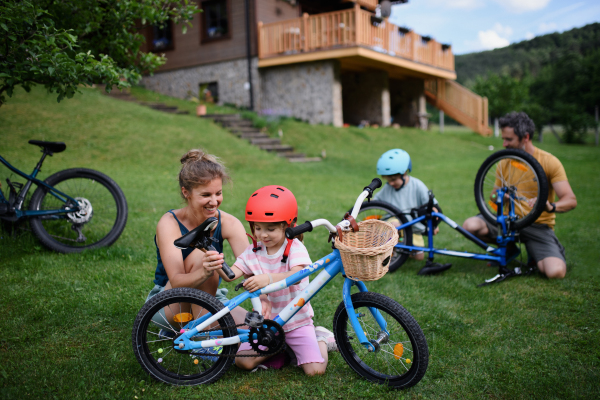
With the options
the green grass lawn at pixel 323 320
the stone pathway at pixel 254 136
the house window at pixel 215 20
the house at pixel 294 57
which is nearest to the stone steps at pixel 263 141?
the stone pathway at pixel 254 136

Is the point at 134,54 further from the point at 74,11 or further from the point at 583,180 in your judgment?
the point at 583,180

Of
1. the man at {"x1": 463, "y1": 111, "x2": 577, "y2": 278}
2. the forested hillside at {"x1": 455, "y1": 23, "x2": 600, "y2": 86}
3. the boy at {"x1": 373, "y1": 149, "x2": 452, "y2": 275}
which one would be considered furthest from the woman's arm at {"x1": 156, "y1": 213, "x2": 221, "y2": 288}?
the forested hillside at {"x1": 455, "y1": 23, "x2": 600, "y2": 86}

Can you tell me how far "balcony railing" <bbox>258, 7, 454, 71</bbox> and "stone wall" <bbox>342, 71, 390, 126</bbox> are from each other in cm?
179

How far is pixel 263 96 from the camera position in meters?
17.2

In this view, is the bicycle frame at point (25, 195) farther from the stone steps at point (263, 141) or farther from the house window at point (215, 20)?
the house window at point (215, 20)

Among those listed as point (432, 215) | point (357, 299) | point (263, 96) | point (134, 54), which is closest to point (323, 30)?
point (263, 96)

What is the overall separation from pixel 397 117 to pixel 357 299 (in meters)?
21.6

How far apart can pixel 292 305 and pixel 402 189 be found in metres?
2.79

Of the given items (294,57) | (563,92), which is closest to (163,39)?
(294,57)

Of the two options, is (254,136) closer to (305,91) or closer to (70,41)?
(305,91)

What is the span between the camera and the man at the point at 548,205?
168 inches

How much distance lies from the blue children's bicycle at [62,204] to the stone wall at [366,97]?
52.3 feet

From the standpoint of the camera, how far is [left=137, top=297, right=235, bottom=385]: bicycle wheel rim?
2482 mm

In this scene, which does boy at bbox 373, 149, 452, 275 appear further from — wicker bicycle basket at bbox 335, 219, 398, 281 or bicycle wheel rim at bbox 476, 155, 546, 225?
wicker bicycle basket at bbox 335, 219, 398, 281
